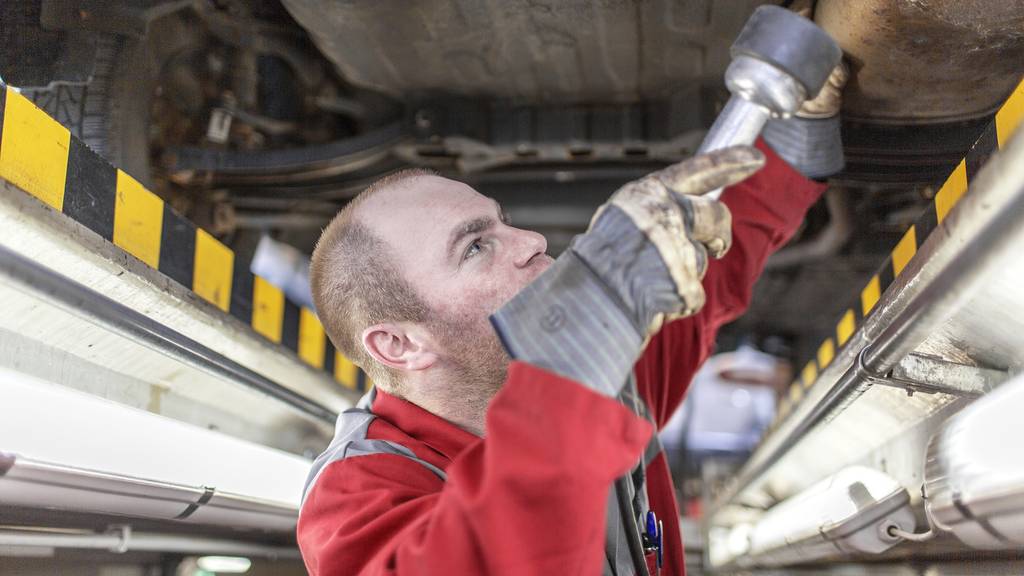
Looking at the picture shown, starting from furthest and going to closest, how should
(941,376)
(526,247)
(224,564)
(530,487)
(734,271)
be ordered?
1. (224,564)
2. (734,271)
3. (526,247)
4. (941,376)
5. (530,487)

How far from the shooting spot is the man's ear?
1.34 metres

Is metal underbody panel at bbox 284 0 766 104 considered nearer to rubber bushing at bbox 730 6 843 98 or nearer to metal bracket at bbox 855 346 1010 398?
rubber bushing at bbox 730 6 843 98

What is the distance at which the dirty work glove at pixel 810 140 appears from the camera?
1392mm

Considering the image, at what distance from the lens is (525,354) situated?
3.01 ft

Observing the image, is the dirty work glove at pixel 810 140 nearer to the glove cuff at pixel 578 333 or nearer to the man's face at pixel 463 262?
the man's face at pixel 463 262

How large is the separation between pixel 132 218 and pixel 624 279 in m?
0.83

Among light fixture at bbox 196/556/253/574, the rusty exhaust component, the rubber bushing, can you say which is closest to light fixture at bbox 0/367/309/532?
light fixture at bbox 196/556/253/574

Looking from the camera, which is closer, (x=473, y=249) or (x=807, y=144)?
(x=473, y=249)

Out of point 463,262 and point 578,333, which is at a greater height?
point 463,262

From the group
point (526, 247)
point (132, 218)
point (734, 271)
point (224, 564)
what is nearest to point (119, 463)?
point (132, 218)

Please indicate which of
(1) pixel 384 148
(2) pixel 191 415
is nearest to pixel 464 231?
(1) pixel 384 148

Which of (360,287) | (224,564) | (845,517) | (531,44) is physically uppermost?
(531,44)

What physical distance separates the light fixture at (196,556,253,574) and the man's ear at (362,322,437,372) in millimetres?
960

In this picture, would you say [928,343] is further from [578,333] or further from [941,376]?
[578,333]
